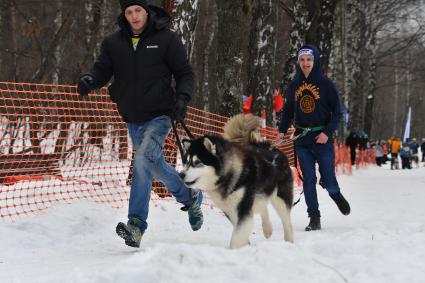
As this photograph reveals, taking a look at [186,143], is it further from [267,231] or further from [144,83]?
[267,231]

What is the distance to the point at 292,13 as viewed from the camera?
12.6 m

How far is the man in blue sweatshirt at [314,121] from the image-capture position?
575cm

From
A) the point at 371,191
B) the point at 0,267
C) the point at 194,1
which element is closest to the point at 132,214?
the point at 0,267

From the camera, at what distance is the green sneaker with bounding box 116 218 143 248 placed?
405cm

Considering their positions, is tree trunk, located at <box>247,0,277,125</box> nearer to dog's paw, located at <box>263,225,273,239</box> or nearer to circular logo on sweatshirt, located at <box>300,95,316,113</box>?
circular logo on sweatshirt, located at <box>300,95,316,113</box>

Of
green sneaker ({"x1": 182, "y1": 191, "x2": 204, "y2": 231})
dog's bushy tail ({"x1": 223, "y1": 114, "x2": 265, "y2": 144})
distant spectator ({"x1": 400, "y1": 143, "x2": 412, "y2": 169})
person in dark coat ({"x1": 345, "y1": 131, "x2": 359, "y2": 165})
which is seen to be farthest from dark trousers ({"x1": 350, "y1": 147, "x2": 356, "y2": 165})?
green sneaker ({"x1": 182, "y1": 191, "x2": 204, "y2": 231})

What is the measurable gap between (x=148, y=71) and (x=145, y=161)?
29.0 inches

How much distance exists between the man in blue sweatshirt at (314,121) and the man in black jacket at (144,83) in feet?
6.09

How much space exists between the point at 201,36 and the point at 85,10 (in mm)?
9411

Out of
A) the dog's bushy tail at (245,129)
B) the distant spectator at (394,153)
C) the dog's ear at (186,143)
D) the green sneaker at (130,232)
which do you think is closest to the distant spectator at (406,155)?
the distant spectator at (394,153)

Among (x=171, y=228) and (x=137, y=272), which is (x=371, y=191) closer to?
(x=171, y=228)

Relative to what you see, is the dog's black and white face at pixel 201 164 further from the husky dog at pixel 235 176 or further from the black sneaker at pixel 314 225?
the black sneaker at pixel 314 225

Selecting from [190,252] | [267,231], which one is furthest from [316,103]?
[190,252]

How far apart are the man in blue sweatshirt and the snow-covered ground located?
490mm
